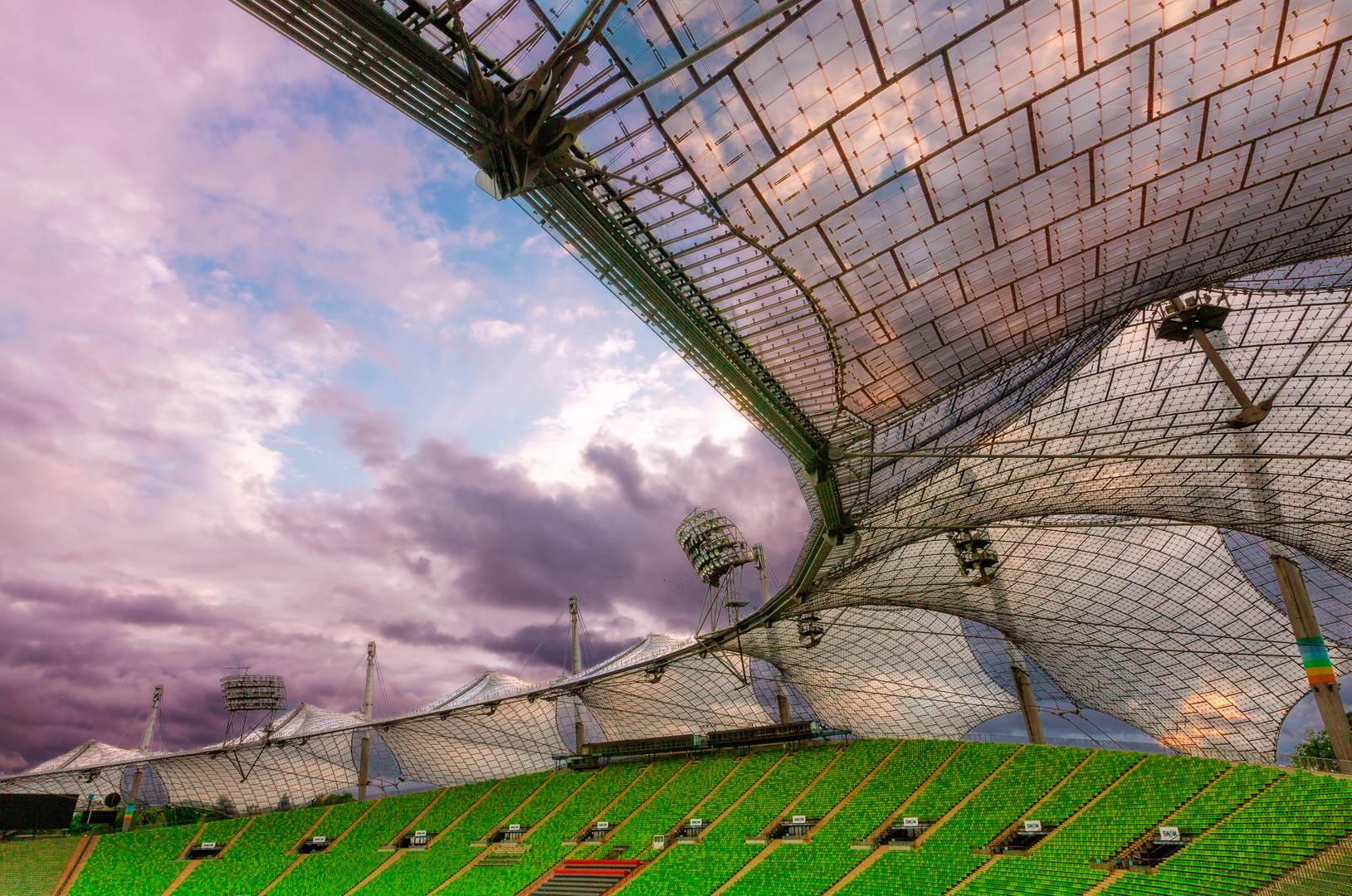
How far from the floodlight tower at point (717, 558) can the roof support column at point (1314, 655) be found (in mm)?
32658

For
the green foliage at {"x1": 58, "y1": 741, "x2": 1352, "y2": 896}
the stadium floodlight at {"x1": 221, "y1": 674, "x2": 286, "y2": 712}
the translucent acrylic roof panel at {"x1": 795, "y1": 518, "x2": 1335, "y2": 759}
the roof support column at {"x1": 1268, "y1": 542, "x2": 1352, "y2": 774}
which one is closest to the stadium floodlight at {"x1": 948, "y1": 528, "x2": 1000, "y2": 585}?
the translucent acrylic roof panel at {"x1": 795, "y1": 518, "x2": 1335, "y2": 759}

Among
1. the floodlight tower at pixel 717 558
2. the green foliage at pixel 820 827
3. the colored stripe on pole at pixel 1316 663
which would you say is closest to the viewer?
the green foliage at pixel 820 827

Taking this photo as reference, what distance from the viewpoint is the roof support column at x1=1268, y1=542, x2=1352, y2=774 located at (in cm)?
3938

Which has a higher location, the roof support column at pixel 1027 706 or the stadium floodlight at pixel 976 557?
the stadium floodlight at pixel 976 557

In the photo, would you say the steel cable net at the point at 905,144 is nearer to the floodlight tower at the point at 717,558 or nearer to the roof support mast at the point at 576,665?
the floodlight tower at the point at 717,558

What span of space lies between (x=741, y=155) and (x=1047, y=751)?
130ft

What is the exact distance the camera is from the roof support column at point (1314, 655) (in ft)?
129

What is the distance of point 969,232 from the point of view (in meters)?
21.6

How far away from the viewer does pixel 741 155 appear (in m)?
17.9

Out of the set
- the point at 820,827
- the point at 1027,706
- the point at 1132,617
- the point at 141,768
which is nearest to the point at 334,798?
the point at 141,768

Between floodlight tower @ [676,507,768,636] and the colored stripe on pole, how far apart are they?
33151 mm

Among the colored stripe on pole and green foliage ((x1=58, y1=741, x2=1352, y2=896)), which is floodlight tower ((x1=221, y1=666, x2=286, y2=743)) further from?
the colored stripe on pole

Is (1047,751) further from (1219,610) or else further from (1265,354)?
(1265,354)

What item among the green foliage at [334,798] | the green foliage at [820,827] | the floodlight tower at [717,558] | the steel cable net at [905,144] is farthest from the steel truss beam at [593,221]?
the green foliage at [334,798]
